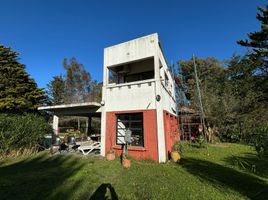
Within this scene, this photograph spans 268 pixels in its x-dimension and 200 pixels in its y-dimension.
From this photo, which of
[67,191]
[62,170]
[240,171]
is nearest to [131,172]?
[67,191]

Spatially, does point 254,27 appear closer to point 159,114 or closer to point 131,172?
point 159,114

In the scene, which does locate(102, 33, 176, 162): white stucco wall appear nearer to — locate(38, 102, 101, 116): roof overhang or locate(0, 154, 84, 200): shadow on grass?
locate(38, 102, 101, 116): roof overhang

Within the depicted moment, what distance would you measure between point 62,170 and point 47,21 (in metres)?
10.6

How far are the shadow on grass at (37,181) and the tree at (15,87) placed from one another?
7.89 m

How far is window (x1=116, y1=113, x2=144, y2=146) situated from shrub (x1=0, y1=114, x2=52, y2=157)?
600 cm

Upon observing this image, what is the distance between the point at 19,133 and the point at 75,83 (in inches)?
935

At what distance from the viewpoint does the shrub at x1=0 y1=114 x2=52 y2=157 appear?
28.8 ft

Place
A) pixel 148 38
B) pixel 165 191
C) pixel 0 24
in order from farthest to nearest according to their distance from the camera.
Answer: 1. pixel 0 24
2. pixel 148 38
3. pixel 165 191

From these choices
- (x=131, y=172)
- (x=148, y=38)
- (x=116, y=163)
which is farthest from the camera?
(x=148, y=38)

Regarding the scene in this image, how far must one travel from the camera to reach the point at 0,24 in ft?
34.0

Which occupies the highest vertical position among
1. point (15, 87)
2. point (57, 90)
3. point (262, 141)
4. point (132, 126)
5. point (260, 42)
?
point (260, 42)

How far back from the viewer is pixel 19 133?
9266 mm

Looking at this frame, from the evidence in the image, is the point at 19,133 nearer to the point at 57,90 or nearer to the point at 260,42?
the point at 57,90

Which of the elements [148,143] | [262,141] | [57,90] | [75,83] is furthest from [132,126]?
[57,90]
